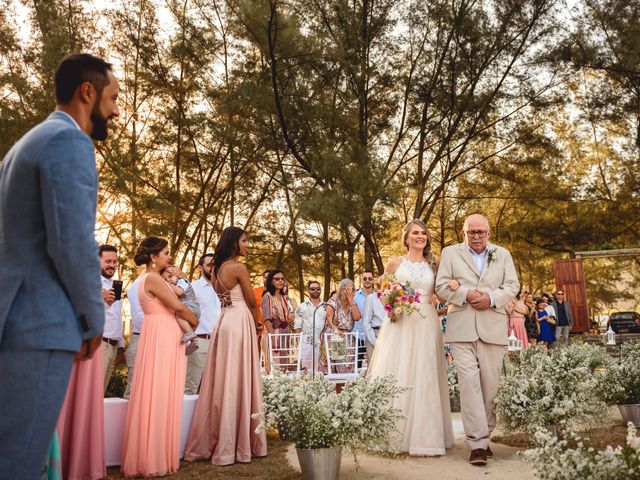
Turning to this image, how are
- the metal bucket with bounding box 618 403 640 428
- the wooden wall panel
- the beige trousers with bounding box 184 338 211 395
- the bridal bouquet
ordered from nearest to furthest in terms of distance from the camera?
the bridal bouquet, the metal bucket with bounding box 618 403 640 428, the beige trousers with bounding box 184 338 211 395, the wooden wall panel

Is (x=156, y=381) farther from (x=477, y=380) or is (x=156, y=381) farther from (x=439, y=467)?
(x=477, y=380)

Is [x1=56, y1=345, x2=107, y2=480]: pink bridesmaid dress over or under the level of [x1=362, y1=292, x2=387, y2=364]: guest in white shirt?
under

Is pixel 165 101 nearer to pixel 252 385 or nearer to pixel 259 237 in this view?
pixel 259 237

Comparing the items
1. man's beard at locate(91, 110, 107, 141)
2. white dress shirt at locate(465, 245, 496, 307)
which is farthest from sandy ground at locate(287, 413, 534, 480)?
man's beard at locate(91, 110, 107, 141)

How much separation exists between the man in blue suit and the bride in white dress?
13.1ft

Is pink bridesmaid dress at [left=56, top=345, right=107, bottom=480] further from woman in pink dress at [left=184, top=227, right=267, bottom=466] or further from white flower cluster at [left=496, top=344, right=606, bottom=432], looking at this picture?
white flower cluster at [left=496, top=344, right=606, bottom=432]

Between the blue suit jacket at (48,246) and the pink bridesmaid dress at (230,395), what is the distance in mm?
3561

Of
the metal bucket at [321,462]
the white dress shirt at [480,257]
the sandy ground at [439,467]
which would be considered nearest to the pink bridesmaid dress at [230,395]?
the sandy ground at [439,467]

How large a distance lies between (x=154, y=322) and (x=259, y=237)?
1531 centimetres

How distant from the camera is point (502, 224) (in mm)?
24891

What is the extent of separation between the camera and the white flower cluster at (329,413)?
436 cm

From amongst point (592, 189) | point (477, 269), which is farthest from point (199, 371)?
point (592, 189)

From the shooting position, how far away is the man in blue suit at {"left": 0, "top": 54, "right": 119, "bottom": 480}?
1.88 m

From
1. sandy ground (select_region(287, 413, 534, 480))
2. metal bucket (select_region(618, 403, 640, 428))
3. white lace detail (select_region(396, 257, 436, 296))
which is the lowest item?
sandy ground (select_region(287, 413, 534, 480))
